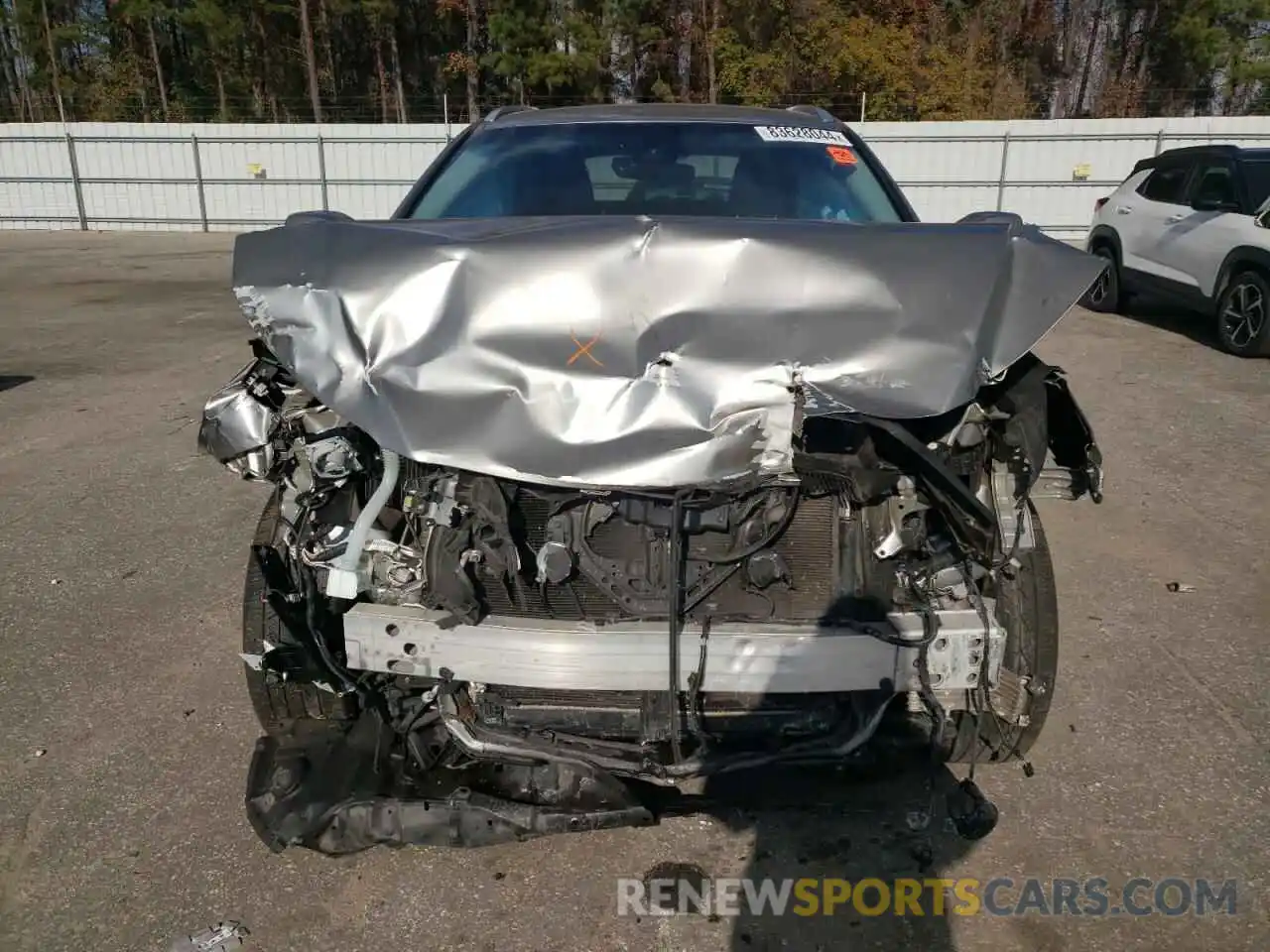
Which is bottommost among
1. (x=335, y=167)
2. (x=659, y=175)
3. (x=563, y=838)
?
(x=563, y=838)

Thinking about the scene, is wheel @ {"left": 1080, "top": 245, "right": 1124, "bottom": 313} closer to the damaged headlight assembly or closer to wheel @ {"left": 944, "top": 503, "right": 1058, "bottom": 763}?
wheel @ {"left": 944, "top": 503, "right": 1058, "bottom": 763}

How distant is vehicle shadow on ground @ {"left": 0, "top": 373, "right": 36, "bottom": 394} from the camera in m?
7.39

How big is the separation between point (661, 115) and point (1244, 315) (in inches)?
266

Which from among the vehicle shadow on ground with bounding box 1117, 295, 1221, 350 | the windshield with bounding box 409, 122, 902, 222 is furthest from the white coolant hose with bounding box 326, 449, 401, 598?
the vehicle shadow on ground with bounding box 1117, 295, 1221, 350

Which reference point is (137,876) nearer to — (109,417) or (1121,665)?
(1121,665)

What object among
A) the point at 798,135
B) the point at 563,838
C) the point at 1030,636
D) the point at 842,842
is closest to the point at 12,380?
the point at 798,135

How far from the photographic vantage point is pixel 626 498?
2.26 m

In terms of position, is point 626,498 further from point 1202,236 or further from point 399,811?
point 1202,236

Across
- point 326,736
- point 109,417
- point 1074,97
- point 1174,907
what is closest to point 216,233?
point 109,417

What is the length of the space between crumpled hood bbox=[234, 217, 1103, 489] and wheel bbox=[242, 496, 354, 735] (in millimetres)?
749

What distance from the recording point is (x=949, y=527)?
2.25 meters

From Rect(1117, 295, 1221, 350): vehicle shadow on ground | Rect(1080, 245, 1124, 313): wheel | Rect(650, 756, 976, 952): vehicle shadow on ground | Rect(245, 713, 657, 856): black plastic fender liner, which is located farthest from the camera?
Rect(1080, 245, 1124, 313): wheel

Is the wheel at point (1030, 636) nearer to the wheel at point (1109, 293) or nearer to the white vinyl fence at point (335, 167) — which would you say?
the wheel at point (1109, 293)

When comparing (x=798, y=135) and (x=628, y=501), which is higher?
(x=798, y=135)
